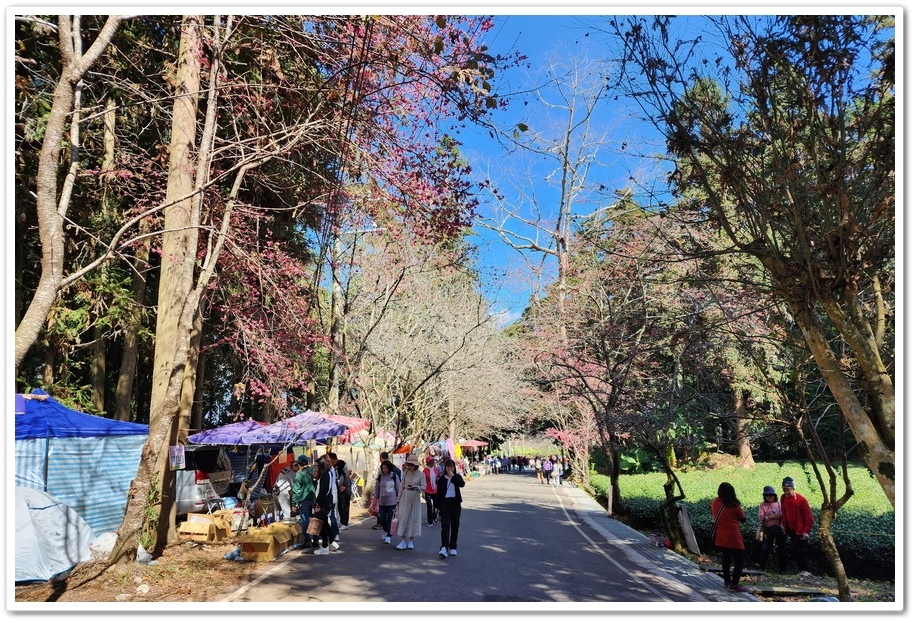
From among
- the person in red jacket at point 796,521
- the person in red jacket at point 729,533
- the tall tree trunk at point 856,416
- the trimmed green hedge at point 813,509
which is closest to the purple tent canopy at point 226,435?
the trimmed green hedge at point 813,509

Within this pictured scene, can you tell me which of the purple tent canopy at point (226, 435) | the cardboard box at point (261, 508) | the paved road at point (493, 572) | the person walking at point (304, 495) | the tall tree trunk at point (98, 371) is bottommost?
the paved road at point (493, 572)

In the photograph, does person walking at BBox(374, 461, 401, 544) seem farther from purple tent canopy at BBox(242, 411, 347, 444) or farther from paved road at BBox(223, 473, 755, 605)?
purple tent canopy at BBox(242, 411, 347, 444)

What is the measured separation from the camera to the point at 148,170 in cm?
1155

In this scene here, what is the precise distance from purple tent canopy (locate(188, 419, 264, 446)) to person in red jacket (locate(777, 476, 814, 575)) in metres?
12.4

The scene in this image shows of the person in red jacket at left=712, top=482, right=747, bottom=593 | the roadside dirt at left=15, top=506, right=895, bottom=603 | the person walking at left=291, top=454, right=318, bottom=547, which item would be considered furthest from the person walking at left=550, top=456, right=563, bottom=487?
the person in red jacket at left=712, top=482, right=747, bottom=593

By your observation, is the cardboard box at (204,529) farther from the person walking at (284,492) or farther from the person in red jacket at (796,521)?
the person in red jacket at (796,521)

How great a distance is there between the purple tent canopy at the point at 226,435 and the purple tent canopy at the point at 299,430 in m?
0.28

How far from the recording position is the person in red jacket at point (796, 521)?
11742mm

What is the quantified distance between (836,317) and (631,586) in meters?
4.83

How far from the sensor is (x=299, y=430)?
15.5 m

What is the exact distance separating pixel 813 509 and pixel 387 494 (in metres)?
12.8

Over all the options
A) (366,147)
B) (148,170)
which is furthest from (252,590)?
(148,170)

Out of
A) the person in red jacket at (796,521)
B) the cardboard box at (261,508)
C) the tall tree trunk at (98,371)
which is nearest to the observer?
the person in red jacket at (796,521)

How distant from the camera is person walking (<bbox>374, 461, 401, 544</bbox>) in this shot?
531 inches
